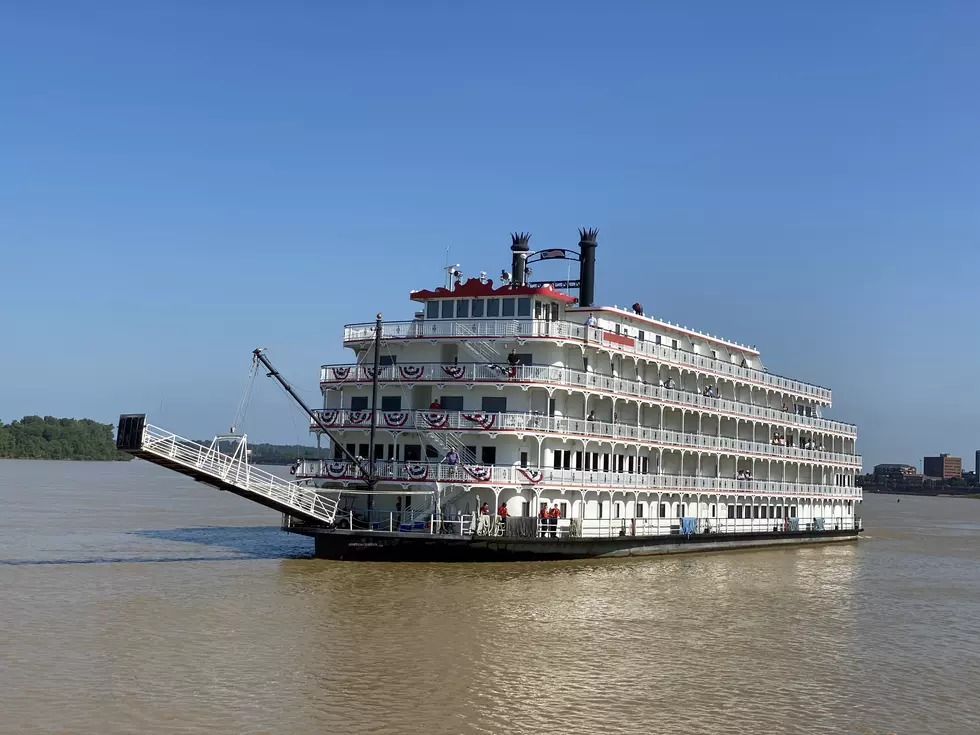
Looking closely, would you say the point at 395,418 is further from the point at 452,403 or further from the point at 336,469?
the point at 336,469

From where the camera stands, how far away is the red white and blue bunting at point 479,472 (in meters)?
40.3

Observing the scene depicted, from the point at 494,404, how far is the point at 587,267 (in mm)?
11880

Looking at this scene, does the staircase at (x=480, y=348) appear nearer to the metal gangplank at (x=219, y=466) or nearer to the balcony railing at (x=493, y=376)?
the balcony railing at (x=493, y=376)

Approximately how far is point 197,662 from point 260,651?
1799mm

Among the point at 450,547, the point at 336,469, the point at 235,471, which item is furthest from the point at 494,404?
the point at 235,471

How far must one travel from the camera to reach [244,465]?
3903 centimetres

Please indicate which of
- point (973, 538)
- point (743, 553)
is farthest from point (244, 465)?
point (973, 538)

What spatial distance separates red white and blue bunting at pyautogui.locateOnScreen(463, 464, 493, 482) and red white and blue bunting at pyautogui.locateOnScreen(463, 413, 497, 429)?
173 cm

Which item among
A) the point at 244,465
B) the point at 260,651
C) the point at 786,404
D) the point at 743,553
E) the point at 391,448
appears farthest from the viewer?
the point at 786,404

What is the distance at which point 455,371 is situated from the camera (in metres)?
42.4

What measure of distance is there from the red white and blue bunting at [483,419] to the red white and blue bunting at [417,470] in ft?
8.58

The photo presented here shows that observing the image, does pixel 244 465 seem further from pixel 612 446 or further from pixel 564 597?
pixel 612 446

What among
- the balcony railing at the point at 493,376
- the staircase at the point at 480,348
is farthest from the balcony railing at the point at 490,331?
the balcony railing at the point at 493,376

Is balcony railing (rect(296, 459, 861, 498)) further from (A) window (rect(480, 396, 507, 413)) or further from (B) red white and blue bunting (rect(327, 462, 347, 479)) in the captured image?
(A) window (rect(480, 396, 507, 413))
